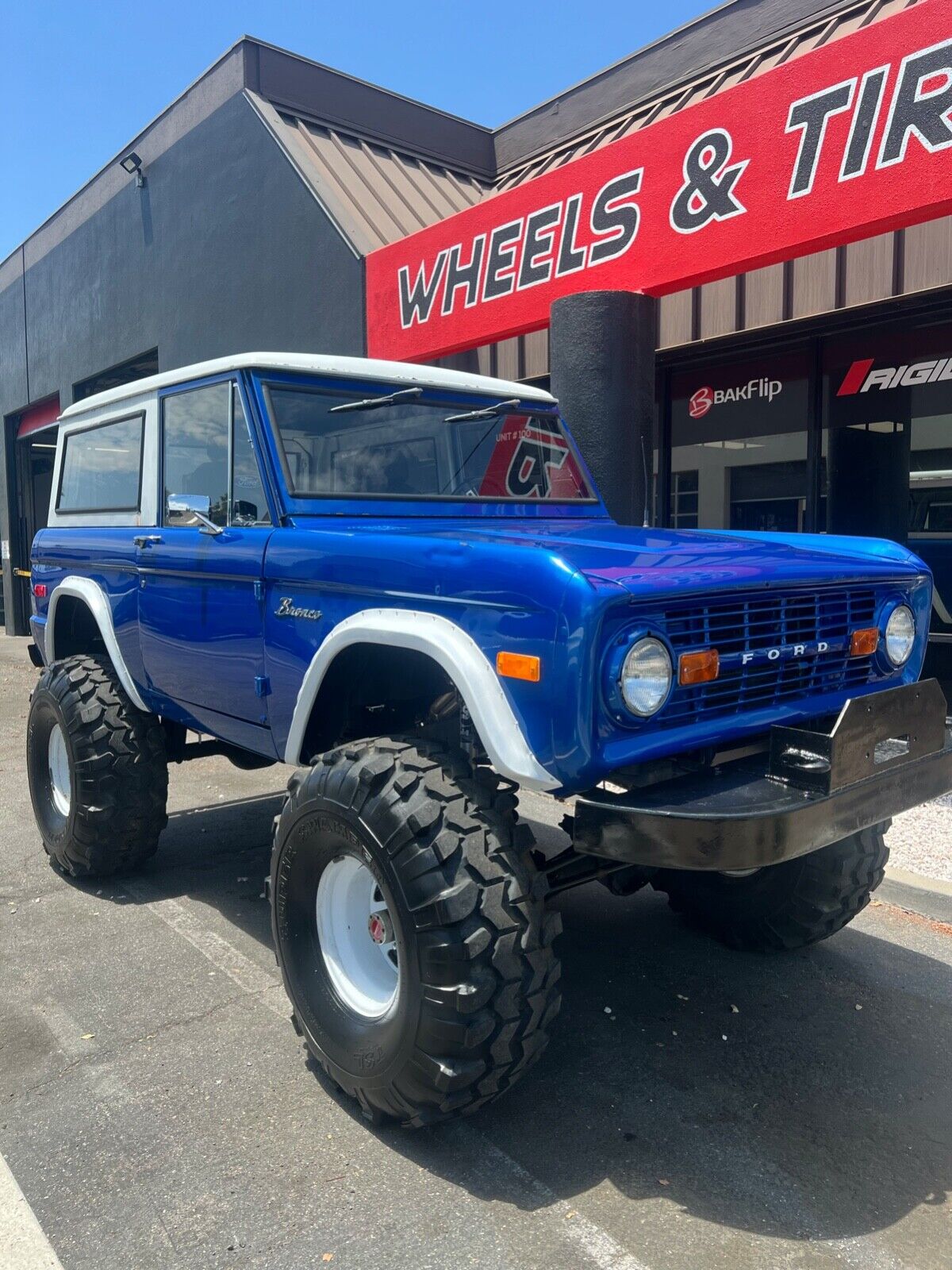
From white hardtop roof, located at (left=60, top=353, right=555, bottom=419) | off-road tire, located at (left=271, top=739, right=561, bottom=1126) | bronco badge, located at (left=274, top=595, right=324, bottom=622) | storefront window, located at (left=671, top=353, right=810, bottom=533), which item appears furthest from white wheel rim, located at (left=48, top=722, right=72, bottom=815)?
storefront window, located at (left=671, top=353, right=810, bottom=533)

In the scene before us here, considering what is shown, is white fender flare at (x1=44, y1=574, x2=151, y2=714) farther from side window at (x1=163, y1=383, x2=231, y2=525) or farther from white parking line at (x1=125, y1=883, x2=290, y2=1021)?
white parking line at (x1=125, y1=883, x2=290, y2=1021)

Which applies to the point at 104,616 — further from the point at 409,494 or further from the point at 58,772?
the point at 409,494

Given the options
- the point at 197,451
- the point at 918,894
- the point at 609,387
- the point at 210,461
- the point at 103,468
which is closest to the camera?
the point at 210,461

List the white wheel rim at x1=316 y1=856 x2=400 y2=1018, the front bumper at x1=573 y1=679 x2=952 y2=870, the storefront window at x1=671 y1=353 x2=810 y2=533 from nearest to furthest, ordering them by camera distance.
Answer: the front bumper at x1=573 y1=679 x2=952 y2=870 → the white wheel rim at x1=316 y1=856 x2=400 y2=1018 → the storefront window at x1=671 y1=353 x2=810 y2=533

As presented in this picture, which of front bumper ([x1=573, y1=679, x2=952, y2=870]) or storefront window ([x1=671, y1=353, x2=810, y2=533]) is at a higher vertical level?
storefront window ([x1=671, y1=353, x2=810, y2=533])

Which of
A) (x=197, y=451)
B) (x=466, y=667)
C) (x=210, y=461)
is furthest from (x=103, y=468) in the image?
(x=466, y=667)

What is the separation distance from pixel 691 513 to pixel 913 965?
4.79 metres

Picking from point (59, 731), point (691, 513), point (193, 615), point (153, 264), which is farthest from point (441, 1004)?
point (153, 264)

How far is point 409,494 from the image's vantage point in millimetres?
3635

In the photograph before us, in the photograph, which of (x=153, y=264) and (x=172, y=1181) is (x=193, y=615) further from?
(x=153, y=264)

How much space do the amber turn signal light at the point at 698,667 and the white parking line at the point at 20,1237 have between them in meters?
1.92

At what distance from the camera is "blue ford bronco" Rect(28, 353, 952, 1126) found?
92.1 inches

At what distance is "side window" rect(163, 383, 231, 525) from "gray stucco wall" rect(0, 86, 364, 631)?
5.62 m

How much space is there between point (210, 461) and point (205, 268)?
9130 millimetres
